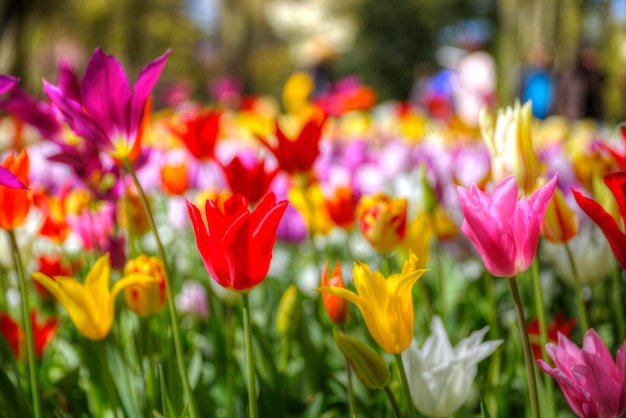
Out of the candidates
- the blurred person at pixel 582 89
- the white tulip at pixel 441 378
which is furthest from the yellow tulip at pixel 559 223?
the blurred person at pixel 582 89

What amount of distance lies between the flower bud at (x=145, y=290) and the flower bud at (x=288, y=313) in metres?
0.25

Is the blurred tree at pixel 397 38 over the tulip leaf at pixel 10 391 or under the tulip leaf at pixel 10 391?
over

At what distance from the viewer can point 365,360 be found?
0.81 metres

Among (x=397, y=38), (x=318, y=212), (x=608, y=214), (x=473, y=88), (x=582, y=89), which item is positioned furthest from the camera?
(x=397, y=38)

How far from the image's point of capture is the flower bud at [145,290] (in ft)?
3.34

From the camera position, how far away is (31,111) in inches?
49.9

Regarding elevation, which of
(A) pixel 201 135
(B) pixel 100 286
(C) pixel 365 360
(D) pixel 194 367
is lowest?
(D) pixel 194 367

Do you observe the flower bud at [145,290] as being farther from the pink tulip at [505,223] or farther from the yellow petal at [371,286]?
the pink tulip at [505,223]

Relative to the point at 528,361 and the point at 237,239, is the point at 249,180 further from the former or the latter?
the point at 528,361

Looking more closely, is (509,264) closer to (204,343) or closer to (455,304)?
(204,343)

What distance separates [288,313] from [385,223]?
0.28 metres

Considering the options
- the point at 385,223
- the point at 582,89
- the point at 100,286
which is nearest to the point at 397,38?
the point at 582,89

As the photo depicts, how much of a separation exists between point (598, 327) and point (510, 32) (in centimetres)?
652

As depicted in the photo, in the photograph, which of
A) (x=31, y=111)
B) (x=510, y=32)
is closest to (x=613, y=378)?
(x=31, y=111)
